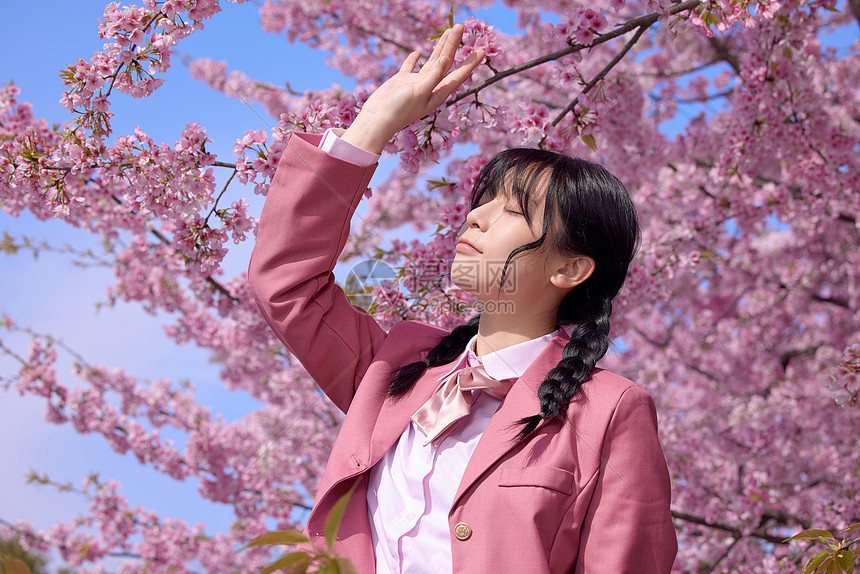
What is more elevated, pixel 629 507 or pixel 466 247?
pixel 466 247

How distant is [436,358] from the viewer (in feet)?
6.33

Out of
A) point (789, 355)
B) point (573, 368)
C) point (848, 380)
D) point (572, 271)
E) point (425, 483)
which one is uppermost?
point (789, 355)

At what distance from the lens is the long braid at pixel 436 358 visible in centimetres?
185

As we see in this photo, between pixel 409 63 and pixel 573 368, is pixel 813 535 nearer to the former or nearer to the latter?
pixel 573 368

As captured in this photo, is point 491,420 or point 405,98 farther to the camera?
point 405,98

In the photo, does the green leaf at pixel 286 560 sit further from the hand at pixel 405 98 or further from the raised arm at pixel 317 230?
the hand at pixel 405 98

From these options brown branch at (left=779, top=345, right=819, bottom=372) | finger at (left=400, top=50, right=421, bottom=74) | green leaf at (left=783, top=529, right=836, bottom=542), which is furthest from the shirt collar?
brown branch at (left=779, top=345, right=819, bottom=372)

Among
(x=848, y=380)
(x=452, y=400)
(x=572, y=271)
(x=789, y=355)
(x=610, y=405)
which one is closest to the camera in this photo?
(x=610, y=405)

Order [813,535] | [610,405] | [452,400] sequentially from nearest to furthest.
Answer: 1. [813,535]
2. [610,405]
3. [452,400]

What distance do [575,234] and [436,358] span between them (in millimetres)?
484

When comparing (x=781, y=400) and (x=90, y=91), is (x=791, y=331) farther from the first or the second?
(x=90, y=91)

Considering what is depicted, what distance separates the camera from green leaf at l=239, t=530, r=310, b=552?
3.04 ft

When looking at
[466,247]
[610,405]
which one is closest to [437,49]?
[466,247]

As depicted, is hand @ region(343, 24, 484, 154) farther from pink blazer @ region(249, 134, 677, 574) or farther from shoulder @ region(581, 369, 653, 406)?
shoulder @ region(581, 369, 653, 406)
